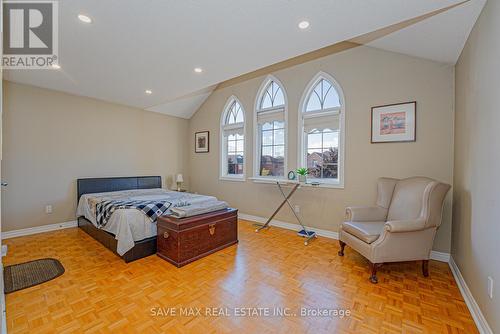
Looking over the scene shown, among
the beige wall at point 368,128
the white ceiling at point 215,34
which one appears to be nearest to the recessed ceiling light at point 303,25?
the white ceiling at point 215,34

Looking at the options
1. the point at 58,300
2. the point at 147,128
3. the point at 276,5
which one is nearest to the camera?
the point at 276,5

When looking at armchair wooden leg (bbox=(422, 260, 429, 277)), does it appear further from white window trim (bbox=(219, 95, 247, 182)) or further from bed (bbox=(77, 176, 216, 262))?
white window trim (bbox=(219, 95, 247, 182))

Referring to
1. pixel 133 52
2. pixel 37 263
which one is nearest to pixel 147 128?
pixel 133 52

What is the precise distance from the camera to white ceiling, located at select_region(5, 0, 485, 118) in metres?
1.85

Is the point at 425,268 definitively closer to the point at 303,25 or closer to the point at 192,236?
the point at 192,236

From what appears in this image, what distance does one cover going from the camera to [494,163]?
5.20 ft

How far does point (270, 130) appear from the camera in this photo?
176 inches

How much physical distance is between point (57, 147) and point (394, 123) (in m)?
5.35

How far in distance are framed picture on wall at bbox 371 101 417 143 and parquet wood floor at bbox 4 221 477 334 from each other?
5.26 feet

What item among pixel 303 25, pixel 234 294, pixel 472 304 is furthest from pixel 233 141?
pixel 472 304

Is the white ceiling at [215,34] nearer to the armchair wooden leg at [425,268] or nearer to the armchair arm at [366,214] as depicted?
the armchair arm at [366,214]

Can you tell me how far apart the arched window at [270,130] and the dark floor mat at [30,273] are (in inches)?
128

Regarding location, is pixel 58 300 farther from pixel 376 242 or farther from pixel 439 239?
pixel 439 239

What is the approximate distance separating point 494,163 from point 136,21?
308cm
